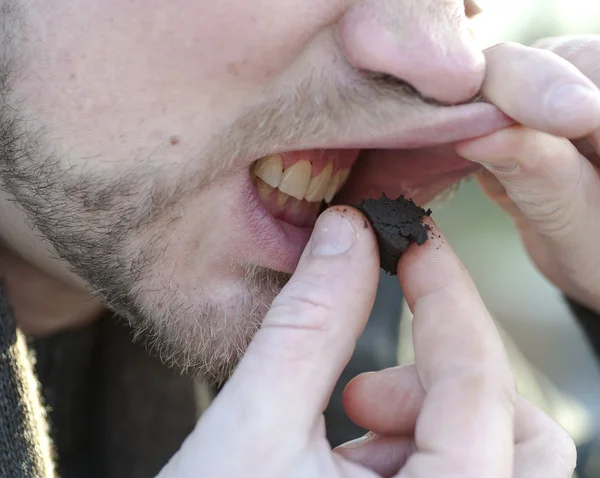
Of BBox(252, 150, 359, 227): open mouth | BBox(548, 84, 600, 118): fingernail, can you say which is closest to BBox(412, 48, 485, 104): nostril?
BBox(548, 84, 600, 118): fingernail

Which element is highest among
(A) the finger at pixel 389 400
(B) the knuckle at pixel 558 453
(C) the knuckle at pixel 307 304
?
(C) the knuckle at pixel 307 304

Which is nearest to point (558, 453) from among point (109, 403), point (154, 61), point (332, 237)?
point (332, 237)

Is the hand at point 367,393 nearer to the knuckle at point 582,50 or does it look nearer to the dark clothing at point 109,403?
the knuckle at point 582,50

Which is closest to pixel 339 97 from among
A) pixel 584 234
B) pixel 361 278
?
pixel 361 278

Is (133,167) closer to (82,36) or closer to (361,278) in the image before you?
(82,36)

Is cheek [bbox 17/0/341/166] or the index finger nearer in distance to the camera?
the index finger

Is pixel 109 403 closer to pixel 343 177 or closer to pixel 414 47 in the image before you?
pixel 343 177

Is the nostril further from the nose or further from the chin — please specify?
the chin

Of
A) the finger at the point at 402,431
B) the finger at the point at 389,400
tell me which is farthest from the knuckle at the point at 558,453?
the finger at the point at 389,400
